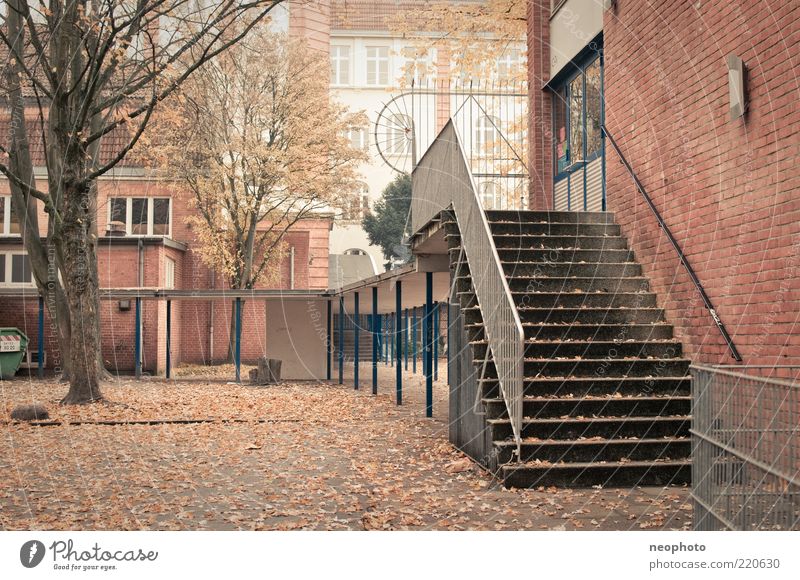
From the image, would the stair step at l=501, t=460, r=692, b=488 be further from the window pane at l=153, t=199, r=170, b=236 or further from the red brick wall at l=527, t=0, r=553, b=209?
the window pane at l=153, t=199, r=170, b=236

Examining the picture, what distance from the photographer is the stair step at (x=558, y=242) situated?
11.8 meters

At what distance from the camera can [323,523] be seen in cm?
717

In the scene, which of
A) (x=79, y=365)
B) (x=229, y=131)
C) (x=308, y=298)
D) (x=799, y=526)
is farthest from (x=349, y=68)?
(x=799, y=526)

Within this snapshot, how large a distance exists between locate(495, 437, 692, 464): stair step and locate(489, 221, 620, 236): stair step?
3915 millimetres

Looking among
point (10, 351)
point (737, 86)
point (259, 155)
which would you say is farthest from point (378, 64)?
point (737, 86)

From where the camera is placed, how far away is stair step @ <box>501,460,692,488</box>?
8523mm

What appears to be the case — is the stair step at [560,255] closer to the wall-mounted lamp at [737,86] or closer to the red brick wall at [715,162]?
the red brick wall at [715,162]

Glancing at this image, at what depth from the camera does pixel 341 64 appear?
3641 centimetres

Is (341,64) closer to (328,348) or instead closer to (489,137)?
(489,137)

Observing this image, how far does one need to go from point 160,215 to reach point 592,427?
2733cm

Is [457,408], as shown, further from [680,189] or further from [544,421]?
[680,189]

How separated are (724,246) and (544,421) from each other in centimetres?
275

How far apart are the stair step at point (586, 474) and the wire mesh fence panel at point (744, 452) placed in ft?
8.02

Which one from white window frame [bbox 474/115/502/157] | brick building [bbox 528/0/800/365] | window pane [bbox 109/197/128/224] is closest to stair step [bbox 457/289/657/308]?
brick building [bbox 528/0/800/365]
